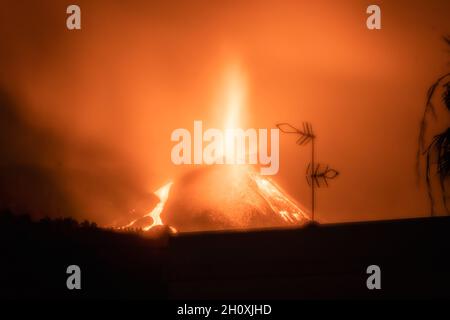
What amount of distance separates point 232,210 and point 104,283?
1649 cm

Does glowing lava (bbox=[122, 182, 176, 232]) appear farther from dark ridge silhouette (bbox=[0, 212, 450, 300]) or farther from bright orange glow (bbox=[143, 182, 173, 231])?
dark ridge silhouette (bbox=[0, 212, 450, 300])

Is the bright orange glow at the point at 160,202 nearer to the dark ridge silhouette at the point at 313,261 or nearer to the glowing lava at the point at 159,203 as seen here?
the glowing lava at the point at 159,203

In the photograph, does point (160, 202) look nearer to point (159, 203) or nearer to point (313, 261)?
point (159, 203)

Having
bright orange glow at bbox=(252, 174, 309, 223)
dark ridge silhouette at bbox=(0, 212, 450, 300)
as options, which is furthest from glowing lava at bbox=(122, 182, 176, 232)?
dark ridge silhouette at bbox=(0, 212, 450, 300)

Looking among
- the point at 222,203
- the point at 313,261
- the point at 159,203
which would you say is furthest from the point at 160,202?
the point at 313,261

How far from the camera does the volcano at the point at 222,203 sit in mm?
33438

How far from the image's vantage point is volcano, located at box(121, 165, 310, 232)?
3344 cm

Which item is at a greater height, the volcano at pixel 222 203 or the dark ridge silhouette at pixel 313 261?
the volcano at pixel 222 203

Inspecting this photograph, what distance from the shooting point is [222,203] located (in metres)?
35.9

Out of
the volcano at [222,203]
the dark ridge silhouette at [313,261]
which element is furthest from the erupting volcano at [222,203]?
the dark ridge silhouette at [313,261]

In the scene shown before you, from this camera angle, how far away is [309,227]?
13.3 m
